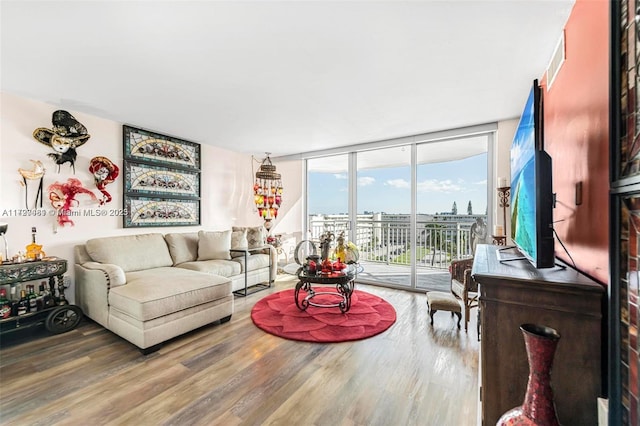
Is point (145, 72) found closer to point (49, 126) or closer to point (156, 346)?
point (49, 126)

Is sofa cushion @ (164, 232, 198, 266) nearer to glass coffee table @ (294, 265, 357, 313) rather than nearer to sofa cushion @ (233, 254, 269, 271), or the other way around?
sofa cushion @ (233, 254, 269, 271)

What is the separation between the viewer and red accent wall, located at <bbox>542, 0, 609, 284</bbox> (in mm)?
1104

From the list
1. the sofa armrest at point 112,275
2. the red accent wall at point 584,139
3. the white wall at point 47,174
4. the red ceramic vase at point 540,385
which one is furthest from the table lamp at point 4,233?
the red accent wall at point 584,139

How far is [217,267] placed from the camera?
3648 mm

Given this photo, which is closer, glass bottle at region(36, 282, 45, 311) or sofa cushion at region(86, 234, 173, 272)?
glass bottle at region(36, 282, 45, 311)

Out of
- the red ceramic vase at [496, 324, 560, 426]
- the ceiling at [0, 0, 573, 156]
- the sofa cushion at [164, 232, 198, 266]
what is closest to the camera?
the red ceramic vase at [496, 324, 560, 426]

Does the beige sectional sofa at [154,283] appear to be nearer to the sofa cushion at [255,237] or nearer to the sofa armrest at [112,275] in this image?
the sofa armrest at [112,275]

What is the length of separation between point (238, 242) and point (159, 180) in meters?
1.45

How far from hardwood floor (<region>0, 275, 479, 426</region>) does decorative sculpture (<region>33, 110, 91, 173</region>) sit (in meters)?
1.85

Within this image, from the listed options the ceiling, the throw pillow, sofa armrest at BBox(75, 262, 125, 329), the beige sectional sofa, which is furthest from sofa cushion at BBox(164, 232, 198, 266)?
the ceiling

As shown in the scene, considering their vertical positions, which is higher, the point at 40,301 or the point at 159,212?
the point at 159,212

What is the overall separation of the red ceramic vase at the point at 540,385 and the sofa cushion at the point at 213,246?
3752mm

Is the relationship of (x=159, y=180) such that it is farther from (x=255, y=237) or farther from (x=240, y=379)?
(x=240, y=379)

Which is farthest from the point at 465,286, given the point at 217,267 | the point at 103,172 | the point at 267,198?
the point at 103,172
